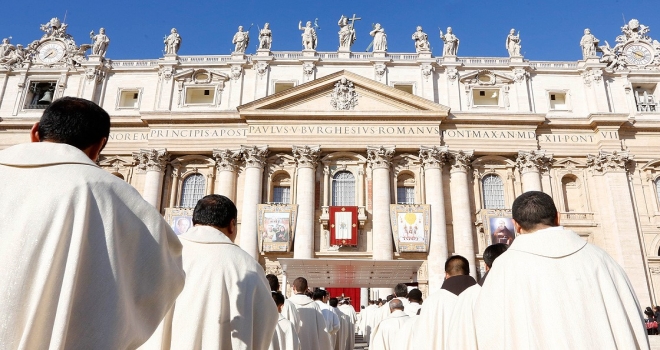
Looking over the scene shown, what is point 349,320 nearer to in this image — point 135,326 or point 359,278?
point 359,278

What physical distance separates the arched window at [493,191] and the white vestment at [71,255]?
2577 cm

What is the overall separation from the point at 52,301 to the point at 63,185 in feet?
1.63

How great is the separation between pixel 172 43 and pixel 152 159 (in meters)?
8.15

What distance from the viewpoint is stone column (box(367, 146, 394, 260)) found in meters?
23.9

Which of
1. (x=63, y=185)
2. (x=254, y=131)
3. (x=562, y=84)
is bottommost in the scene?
(x=63, y=185)

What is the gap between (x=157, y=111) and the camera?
1059 inches

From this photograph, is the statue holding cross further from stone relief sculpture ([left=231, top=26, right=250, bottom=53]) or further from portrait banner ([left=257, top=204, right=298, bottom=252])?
portrait banner ([left=257, top=204, right=298, bottom=252])

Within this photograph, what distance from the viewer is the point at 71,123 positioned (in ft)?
7.83

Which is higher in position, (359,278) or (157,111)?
(157,111)

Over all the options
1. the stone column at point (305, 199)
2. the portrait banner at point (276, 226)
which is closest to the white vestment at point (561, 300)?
the stone column at point (305, 199)

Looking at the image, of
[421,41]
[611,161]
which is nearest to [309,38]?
[421,41]

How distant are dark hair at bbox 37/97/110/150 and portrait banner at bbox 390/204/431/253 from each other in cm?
2228

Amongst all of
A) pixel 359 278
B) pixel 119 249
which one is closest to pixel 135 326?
pixel 119 249

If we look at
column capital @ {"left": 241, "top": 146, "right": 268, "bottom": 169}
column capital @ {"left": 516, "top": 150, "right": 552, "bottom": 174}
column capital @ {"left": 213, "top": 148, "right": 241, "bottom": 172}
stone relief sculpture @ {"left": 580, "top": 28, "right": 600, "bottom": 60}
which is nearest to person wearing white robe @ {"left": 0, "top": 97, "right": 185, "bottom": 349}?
column capital @ {"left": 241, "top": 146, "right": 268, "bottom": 169}
